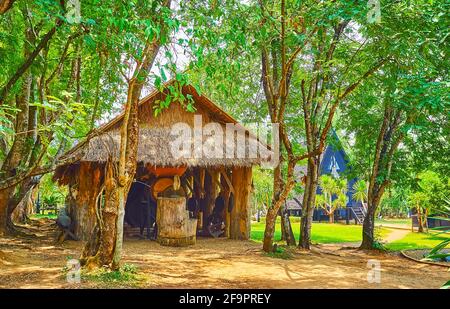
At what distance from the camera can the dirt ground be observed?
5602mm

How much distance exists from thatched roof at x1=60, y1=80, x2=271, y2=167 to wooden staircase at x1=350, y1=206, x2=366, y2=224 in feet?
43.5

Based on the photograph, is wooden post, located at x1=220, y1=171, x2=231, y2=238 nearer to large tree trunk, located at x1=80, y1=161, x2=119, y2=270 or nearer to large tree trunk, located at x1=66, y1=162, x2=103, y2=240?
large tree trunk, located at x1=66, y1=162, x2=103, y2=240

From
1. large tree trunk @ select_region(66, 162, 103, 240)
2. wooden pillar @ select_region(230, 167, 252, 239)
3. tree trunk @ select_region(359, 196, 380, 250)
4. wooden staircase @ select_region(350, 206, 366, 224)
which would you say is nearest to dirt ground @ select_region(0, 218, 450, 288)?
large tree trunk @ select_region(66, 162, 103, 240)

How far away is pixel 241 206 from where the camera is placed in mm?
11406

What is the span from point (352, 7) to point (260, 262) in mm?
4663

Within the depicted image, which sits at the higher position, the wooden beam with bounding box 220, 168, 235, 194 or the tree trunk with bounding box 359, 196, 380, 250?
the wooden beam with bounding box 220, 168, 235, 194

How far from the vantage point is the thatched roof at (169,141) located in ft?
31.6

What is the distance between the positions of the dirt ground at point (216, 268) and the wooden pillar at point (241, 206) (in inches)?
43.6

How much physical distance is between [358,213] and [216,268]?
19.2 m

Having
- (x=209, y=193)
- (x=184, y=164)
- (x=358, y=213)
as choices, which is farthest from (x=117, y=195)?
(x=358, y=213)

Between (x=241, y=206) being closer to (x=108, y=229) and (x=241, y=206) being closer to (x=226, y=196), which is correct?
(x=226, y=196)

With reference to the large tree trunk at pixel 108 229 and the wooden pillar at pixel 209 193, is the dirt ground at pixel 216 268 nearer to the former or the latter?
the large tree trunk at pixel 108 229

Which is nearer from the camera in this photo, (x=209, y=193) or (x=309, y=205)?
(x=309, y=205)

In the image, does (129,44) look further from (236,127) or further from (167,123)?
(236,127)
